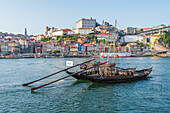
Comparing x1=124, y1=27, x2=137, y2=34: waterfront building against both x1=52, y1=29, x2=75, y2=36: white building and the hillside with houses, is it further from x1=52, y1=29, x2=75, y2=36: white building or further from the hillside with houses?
x1=52, y1=29, x2=75, y2=36: white building

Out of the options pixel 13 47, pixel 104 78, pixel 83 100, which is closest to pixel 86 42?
pixel 13 47

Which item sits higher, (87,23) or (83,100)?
(87,23)

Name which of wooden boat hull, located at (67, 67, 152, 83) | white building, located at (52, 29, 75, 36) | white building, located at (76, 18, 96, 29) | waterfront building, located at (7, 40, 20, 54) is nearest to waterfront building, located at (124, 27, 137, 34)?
white building, located at (76, 18, 96, 29)

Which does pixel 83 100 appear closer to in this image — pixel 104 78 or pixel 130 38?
pixel 104 78

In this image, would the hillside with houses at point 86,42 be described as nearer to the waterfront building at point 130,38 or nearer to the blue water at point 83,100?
the waterfront building at point 130,38

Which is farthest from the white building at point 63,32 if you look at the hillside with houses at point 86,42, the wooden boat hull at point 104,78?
the wooden boat hull at point 104,78

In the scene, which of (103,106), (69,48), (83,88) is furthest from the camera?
(69,48)

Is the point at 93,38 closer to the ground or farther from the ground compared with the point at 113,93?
farther from the ground

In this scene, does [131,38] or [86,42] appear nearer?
[86,42]

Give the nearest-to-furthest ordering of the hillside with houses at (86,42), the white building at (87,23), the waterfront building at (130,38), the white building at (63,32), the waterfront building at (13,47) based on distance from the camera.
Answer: the waterfront building at (13,47) < the hillside with houses at (86,42) < the white building at (63,32) < the waterfront building at (130,38) < the white building at (87,23)

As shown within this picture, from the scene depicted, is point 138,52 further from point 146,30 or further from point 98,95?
point 98,95

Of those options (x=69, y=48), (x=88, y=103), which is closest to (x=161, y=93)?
(x=88, y=103)

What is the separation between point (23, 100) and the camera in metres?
17.0

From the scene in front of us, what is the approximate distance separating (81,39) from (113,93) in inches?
5255
